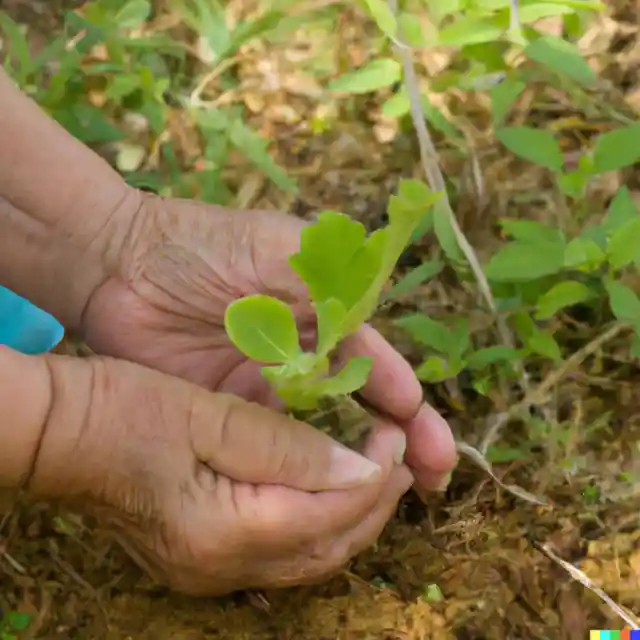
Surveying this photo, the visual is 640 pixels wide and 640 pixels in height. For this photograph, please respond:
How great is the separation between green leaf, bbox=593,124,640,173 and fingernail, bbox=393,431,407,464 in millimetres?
312

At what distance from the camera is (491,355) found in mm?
924

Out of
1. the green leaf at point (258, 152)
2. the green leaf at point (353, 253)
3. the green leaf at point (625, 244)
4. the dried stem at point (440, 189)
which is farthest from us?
the green leaf at point (258, 152)

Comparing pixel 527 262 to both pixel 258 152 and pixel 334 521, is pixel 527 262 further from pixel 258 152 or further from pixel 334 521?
pixel 258 152

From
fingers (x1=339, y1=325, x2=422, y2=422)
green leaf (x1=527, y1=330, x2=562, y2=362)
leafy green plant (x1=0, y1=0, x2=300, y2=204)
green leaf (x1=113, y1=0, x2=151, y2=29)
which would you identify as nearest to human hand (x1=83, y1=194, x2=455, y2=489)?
fingers (x1=339, y1=325, x2=422, y2=422)

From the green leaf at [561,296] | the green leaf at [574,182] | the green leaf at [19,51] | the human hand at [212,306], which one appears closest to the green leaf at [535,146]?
the green leaf at [574,182]

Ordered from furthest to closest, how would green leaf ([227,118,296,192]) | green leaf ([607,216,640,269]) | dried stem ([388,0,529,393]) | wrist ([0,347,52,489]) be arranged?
green leaf ([227,118,296,192]) < dried stem ([388,0,529,393]) < green leaf ([607,216,640,269]) < wrist ([0,347,52,489])

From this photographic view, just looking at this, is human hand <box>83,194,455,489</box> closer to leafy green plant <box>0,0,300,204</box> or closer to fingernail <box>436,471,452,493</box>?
fingernail <box>436,471,452,493</box>

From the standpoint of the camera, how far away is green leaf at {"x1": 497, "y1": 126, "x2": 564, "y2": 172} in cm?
92

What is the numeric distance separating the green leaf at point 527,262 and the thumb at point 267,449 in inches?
8.9

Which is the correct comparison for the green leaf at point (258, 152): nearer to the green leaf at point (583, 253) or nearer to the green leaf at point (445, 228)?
the green leaf at point (445, 228)

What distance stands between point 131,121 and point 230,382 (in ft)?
1.61

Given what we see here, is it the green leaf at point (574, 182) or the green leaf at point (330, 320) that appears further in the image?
the green leaf at point (574, 182)

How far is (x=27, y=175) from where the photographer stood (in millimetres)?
881

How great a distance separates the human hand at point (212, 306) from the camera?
0.85 meters
